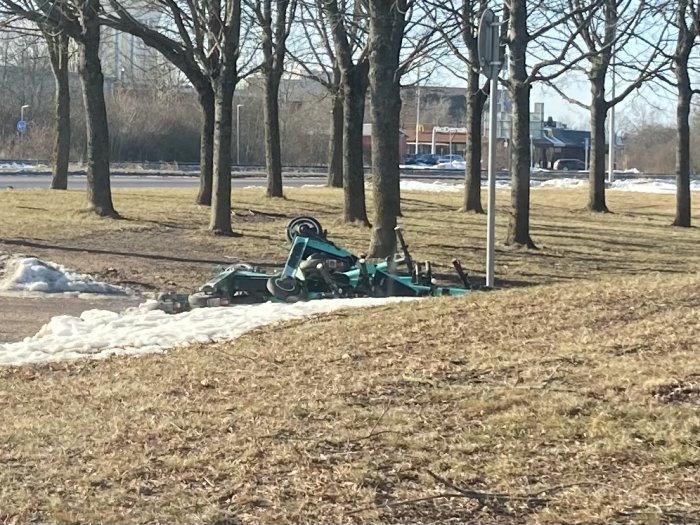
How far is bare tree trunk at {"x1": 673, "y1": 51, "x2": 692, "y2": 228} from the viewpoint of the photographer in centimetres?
2741

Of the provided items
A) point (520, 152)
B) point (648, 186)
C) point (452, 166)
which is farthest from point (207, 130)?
point (452, 166)

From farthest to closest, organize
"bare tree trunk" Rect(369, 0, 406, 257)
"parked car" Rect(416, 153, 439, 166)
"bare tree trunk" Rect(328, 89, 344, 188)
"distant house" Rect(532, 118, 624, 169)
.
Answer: "distant house" Rect(532, 118, 624, 169) < "parked car" Rect(416, 153, 439, 166) < "bare tree trunk" Rect(328, 89, 344, 188) < "bare tree trunk" Rect(369, 0, 406, 257)

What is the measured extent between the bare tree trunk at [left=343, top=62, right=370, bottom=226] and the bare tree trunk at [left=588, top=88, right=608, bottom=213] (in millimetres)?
10700

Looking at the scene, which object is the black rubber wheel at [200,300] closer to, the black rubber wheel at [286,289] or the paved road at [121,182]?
the black rubber wheel at [286,289]

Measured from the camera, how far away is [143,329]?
9641 millimetres

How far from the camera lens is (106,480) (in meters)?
4.68

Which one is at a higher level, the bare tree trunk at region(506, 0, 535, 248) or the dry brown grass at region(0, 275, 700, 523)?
the bare tree trunk at region(506, 0, 535, 248)

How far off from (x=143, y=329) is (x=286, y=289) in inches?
80.5

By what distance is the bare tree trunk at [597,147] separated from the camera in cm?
3092

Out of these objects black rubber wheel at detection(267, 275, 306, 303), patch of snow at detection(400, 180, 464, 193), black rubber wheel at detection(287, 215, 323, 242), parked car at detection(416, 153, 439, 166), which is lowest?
black rubber wheel at detection(267, 275, 306, 303)

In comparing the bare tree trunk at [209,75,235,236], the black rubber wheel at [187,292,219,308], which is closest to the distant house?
the bare tree trunk at [209,75,235,236]

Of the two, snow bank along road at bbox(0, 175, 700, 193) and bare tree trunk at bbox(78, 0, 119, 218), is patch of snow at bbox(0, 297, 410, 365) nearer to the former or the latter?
bare tree trunk at bbox(78, 0, 119, 218)

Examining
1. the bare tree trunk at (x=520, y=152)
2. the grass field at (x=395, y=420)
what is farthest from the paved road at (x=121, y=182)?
the grass field at (x=395, y=420)

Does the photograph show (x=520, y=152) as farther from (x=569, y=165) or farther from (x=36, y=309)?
(x=569, y=165)
